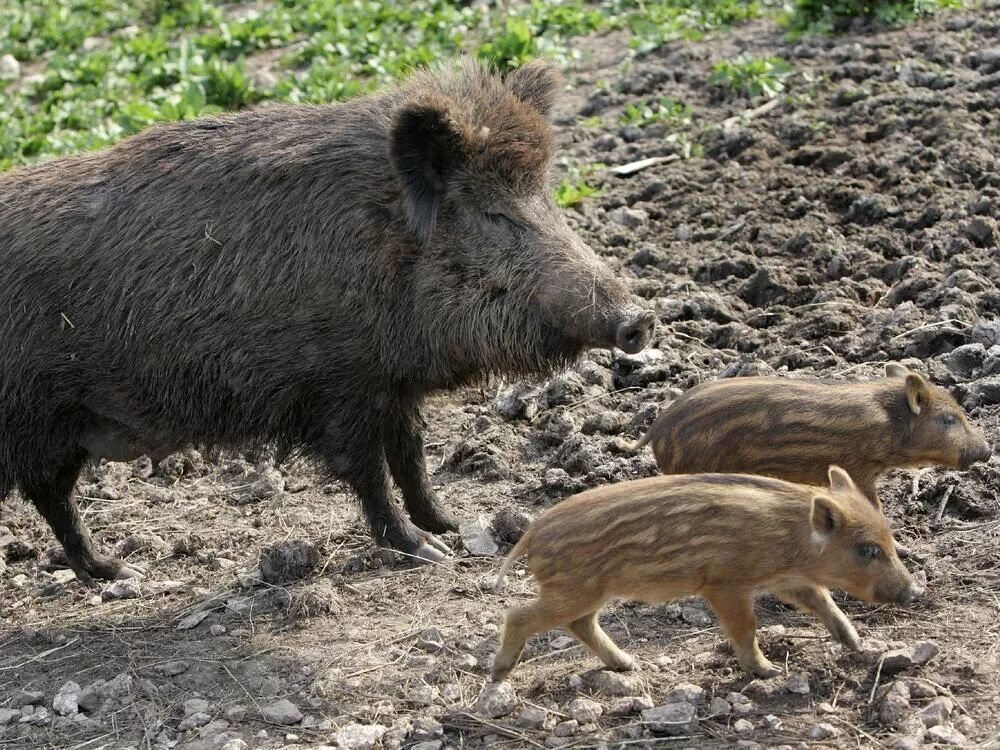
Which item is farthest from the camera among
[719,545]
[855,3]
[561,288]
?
[855,3]

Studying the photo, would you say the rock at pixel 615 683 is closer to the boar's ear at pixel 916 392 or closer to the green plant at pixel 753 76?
the boar's ear at pixel 916 392

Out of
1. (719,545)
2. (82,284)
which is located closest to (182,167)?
(82,284)

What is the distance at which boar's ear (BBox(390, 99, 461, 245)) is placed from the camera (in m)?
5.75

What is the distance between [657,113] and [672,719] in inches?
230

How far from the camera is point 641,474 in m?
6.11

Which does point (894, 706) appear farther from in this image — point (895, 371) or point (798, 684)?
point (895, 371)

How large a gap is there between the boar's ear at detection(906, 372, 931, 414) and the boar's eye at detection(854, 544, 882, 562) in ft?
2.84

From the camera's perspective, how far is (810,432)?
5223mm

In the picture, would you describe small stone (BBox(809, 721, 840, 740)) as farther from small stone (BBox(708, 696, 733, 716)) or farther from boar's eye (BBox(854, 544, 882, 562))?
boar's eye (BBox(854, 544, 882, 562))

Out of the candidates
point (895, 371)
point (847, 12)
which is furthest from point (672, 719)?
point (847, 12)

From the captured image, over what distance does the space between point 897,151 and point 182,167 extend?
4077mm

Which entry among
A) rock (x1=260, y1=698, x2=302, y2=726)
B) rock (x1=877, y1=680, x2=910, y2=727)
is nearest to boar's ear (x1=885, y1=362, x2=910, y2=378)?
rock (x1=877, y1=680, x2=910, y2=727)

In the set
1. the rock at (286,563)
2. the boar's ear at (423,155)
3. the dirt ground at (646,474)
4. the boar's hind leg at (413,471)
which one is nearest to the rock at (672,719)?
the dirt ground at (646,474)

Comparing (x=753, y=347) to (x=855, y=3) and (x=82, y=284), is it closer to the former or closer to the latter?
(x=82, y=284)
